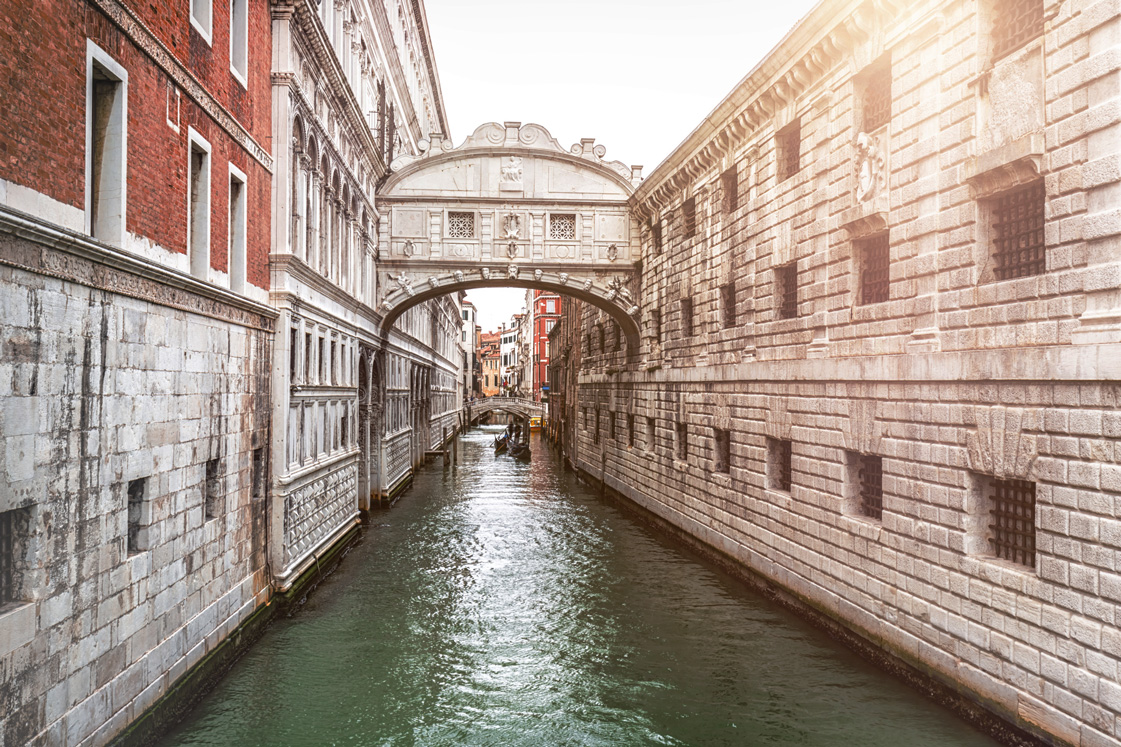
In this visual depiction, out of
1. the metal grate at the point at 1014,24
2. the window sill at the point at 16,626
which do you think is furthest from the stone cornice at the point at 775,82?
the window sill at the point at 16,626

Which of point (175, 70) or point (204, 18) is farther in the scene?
point (204, 18)

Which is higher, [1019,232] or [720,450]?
[1019,232]

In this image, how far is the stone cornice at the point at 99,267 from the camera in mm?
5480

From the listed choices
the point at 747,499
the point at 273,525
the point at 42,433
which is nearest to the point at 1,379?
the point at 42,433

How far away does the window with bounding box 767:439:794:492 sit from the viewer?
44.5 ft

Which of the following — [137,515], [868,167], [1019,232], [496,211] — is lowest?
[137,515]

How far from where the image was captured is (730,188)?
16.6m

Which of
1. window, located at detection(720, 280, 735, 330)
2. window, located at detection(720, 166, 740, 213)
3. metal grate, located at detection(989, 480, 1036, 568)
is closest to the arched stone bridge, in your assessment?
window, located at detection(720, 280, 735, 330)

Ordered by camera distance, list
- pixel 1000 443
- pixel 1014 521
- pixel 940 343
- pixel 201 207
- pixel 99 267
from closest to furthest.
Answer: pixel 99 267 < pixel 1000 443 < pixel 1014 521 < pixel 940 343 < pixel 201 207

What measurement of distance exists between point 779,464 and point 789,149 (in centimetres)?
549

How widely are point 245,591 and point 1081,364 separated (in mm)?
10199

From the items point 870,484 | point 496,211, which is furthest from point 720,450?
point 496,211

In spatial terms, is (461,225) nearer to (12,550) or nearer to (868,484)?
(868,484)

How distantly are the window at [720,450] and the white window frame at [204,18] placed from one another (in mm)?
11400
